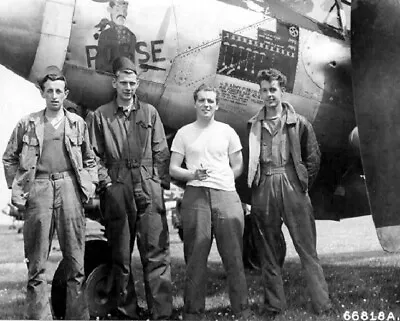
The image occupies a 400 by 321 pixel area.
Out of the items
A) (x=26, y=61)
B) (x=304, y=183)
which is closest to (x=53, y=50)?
(x=26, y=61)

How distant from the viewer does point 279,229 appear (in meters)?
4.83

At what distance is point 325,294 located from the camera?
15.5ft

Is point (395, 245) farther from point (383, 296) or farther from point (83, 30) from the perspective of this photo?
point (83, 30)

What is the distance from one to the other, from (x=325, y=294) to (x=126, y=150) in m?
2.03

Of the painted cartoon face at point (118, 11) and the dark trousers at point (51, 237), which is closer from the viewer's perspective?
the dark trousers at point (51, 237)

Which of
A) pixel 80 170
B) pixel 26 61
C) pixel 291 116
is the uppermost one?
pixel 26 61

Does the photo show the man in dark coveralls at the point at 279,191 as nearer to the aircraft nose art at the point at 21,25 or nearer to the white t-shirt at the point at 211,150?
the white t-shirt at the point at 211,150

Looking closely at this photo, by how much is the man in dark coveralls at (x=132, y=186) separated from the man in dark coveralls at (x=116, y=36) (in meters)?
0.22

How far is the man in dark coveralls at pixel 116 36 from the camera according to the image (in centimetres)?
502

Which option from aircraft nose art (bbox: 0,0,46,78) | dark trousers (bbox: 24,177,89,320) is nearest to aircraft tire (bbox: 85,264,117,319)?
dark trousers (bbox: 24,177,89,320)

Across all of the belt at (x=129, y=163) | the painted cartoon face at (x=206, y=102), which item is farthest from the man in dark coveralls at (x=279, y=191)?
the belt at (x=129, y=163)

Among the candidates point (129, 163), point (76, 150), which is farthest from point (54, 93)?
point (129, 163)

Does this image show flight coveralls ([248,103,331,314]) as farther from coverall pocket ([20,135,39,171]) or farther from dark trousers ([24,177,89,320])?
coverall pocket ([20,135,39,171])

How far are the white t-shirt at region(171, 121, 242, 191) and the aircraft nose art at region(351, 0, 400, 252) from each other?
3.94 feet
